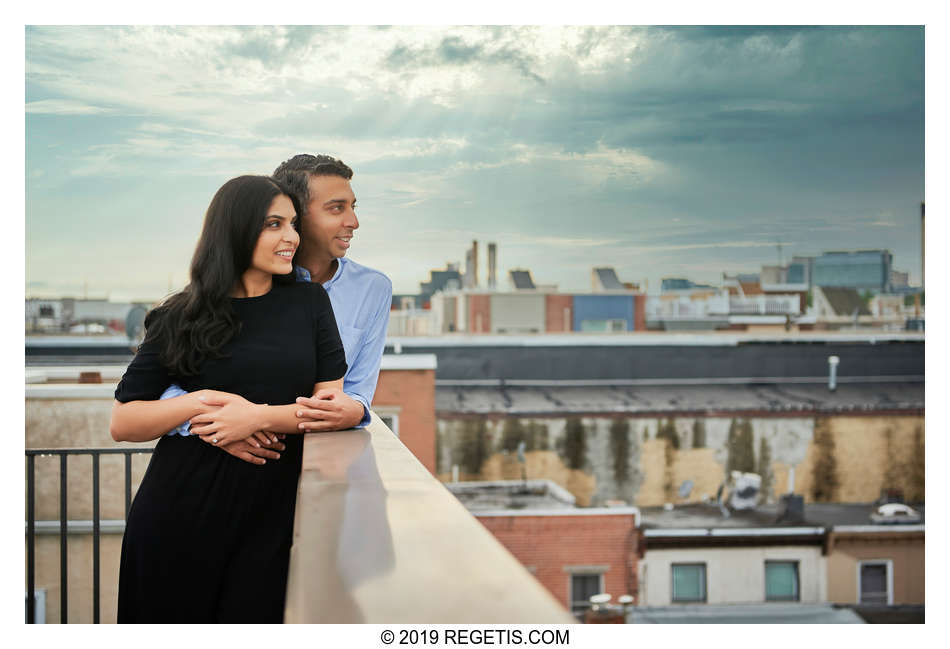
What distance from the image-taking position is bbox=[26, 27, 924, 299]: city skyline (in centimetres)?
303

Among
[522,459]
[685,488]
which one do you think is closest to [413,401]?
[522,459]

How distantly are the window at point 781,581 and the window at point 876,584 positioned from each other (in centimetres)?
44

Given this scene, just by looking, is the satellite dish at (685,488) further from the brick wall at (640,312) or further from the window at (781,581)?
the brick wall at (640,312)

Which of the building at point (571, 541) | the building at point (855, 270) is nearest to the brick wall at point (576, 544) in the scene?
the building at point (571, 541)

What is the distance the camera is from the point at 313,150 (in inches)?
126

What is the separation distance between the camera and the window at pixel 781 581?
4.46 metres

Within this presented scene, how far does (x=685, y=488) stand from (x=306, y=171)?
4.21m

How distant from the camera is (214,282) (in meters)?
1.46

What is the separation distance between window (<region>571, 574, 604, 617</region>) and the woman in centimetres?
339

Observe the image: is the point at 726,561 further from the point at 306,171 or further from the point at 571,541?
the point at 306,171

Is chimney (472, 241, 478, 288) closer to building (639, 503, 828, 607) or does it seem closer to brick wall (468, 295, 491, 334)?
brick wall (468, 295, 491, 334)
